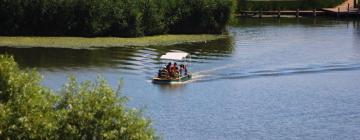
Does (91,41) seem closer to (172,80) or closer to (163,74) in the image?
(163,74)

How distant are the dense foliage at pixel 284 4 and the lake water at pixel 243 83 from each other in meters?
34.2

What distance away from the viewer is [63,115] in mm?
25453

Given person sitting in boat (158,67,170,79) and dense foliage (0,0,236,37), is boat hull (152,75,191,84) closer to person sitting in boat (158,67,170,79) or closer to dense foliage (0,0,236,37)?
person sitting in boat (158,67,170,79)

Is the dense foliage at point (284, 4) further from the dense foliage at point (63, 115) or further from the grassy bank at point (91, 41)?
the dense foliage at point (63, 115)

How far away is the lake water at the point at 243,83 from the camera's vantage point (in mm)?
45250

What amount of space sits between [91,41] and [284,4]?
52340 mm

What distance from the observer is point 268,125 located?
45594 mm

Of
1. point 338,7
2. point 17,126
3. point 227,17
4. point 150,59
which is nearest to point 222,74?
point 150,59

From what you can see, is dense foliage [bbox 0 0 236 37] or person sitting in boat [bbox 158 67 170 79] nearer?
person sitting in boat [bbox 158 67 170 79]

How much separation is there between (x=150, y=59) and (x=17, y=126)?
147ft

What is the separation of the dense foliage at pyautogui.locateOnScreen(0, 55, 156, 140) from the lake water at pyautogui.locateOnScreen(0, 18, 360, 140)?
553cm

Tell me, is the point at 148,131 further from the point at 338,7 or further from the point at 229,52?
the point at 338,7

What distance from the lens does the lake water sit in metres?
45.2

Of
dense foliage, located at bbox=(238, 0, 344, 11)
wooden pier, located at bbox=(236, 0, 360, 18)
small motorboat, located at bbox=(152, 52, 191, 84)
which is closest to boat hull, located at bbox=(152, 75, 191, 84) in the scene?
small motorboat, located at bbox=(152, 52, 191, 84)
